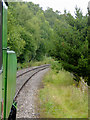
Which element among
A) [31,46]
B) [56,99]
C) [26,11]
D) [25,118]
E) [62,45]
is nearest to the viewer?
[25,118]

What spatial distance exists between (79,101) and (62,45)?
15.1 ft

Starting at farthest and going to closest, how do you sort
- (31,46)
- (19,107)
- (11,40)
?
(31,46)
(11,40)
(19,107)

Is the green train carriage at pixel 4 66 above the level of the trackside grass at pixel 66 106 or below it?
above

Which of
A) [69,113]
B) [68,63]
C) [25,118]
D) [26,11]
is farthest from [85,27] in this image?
[26,11]

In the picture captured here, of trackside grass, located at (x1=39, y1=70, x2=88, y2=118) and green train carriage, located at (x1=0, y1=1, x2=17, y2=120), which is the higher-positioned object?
green train carriage, located at (x1=0, y1=1, x2=17, y2=120)

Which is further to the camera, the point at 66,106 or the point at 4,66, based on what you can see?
the point at 66,106

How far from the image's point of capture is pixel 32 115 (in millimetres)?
8016

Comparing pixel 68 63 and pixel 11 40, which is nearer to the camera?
pixel 68 63

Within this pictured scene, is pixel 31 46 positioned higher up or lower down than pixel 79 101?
higher up

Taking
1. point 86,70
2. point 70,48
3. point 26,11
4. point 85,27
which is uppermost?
point 26,11

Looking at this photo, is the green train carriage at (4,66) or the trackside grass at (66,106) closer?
the green train carriage at (4,66)

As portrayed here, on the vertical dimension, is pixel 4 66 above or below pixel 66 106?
above

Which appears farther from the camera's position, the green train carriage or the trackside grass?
the trackside grass

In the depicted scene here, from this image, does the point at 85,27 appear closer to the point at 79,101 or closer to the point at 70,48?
the point at 70,48
